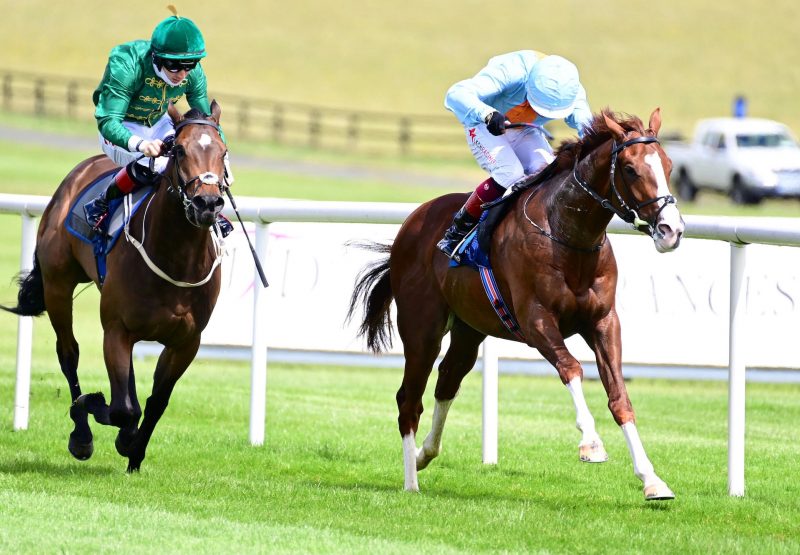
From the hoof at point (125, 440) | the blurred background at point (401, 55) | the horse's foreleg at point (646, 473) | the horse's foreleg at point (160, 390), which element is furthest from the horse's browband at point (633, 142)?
the blurred background at point (401, 55)

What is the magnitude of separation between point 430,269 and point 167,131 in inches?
63.4

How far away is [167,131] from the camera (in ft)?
23.6

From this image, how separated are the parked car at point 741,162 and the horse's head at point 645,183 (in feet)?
71.8

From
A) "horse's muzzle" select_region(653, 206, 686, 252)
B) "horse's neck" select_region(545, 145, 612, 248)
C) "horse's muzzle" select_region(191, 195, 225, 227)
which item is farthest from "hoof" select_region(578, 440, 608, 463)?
"horse's muzzle" select_region(191, 195, 225, 227)

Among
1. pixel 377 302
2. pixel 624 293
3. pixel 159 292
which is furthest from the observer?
pixel 624 293

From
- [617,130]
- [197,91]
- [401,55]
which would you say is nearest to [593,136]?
[617,130]

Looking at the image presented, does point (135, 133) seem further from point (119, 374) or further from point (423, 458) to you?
point (423, 458)

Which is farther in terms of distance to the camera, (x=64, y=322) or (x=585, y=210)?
(x=64, y=322)

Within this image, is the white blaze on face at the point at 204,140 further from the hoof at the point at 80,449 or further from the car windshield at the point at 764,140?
the car windshield at the point at 764,140

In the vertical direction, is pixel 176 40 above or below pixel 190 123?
above

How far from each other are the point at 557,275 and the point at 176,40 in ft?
7.16

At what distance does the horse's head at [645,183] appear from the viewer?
5.42 meters

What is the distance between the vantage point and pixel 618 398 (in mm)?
5652

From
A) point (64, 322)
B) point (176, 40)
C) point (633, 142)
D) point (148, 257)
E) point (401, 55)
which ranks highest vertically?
point (401, 55)
